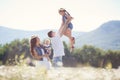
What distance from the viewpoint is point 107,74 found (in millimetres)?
7348

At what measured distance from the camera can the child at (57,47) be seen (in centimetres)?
977

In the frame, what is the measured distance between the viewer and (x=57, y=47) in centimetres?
989

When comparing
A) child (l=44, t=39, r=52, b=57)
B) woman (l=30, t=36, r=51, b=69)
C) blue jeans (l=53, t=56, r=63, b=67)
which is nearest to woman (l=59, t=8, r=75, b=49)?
child (l=44, t=39, r=52, b=57)

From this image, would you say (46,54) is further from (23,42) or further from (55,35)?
(23,42)

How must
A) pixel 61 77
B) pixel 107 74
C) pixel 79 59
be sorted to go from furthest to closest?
pixel 79 59 → pixel 107 74 → pixel 61 77

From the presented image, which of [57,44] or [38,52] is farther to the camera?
[57,44]

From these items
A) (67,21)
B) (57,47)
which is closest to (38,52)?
(57,47)

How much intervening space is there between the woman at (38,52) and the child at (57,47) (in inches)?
15.2

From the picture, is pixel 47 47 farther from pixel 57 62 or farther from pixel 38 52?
pixel 57 62

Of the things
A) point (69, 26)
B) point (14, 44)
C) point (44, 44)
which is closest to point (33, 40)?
point (44, 44)

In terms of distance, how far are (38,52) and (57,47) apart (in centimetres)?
62

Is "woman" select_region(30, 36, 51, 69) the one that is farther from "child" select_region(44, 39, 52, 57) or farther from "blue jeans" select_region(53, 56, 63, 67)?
"blue jeans" select_region(53, 56, 63, 67)

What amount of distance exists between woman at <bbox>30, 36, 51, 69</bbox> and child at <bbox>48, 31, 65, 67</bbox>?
15.2 inches

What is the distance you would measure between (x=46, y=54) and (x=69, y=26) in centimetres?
119
